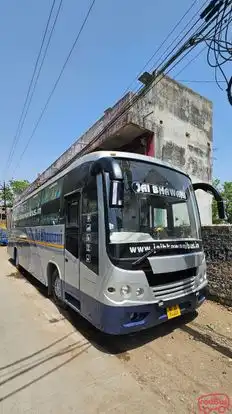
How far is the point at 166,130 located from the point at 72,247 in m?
8.10

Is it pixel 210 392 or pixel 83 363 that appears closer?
pixel 210 392

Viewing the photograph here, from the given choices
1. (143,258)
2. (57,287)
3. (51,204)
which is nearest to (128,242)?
(143,258)

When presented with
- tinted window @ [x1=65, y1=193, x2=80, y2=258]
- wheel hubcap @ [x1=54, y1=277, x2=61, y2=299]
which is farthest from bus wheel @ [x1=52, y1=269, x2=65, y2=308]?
tinted window @ [x1=65, y1=193, x2=80, y2=258]

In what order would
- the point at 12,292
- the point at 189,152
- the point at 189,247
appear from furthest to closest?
the point at 189,152 < the point at 12,292 < the point at 189,247

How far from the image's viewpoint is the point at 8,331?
16.9 ft

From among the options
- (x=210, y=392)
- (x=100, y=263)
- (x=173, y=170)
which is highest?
(x=173, y=170)

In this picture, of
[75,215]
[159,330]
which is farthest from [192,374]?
[75,215]

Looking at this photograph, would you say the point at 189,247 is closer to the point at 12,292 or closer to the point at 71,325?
the point at 71,325

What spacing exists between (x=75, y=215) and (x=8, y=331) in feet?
7.80

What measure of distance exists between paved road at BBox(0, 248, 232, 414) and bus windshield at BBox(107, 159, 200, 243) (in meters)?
1.64

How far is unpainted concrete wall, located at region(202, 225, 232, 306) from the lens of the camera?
6.29m

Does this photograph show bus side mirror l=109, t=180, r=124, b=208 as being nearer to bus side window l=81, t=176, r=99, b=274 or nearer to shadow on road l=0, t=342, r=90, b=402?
bus side window l=81, t=176, r=99, b=274

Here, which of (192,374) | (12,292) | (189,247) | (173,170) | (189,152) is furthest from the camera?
(189,152)

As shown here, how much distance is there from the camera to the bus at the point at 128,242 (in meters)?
3.91
